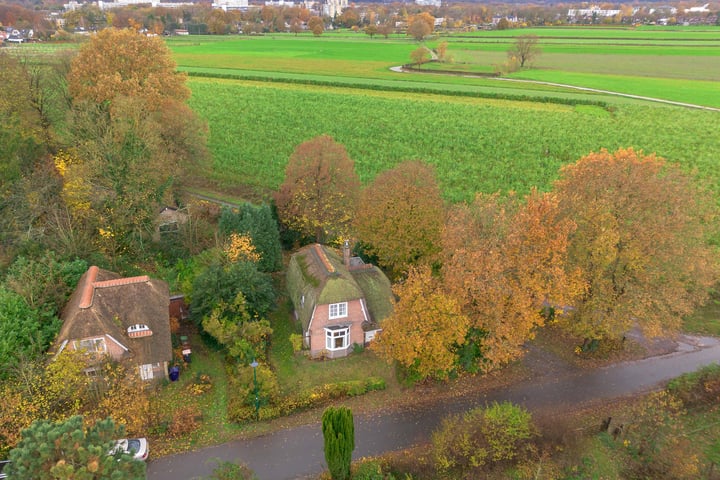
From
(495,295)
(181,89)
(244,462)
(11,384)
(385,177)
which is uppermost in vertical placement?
(181,89)

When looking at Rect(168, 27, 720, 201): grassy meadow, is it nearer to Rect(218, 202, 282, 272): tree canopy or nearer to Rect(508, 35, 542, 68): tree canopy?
Rect(508, 35, 542, 68): tree canopy

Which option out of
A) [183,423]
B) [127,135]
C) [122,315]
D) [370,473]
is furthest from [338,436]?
[127,135]

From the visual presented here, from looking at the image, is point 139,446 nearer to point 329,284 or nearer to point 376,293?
point 329,284

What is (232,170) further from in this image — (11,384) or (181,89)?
(11,384)

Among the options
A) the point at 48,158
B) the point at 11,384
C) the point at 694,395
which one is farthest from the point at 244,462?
the point at 48,158

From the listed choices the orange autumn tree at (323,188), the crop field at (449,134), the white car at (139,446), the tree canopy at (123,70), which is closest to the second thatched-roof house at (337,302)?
the orange autumn tree at (323,188)

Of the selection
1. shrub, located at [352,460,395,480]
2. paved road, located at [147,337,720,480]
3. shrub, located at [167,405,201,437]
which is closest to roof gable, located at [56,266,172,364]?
shrub, located at [167,405,201,437]
